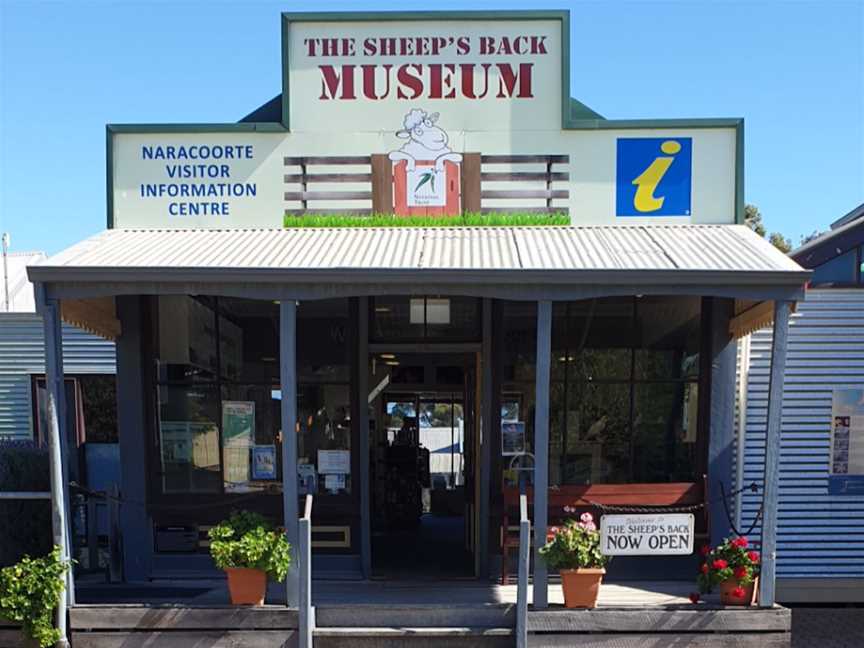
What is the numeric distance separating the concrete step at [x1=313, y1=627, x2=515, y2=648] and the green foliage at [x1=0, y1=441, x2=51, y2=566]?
2730 mm

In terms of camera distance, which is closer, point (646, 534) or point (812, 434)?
point (646, 534)

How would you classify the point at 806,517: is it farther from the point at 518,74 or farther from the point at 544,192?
the point at 518,74

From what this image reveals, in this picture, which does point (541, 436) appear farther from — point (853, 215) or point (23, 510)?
point (853, 215)

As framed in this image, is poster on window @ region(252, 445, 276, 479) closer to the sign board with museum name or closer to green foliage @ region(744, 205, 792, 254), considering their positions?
the sign board with museum name

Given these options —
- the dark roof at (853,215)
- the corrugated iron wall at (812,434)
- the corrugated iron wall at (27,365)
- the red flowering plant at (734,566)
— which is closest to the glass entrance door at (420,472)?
the red flowering plant at (734,566)

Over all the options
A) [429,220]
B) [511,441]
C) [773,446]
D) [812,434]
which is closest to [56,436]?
[429,220]

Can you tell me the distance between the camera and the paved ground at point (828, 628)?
6324mm

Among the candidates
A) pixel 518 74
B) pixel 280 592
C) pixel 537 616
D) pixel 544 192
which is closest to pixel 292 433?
pixel 280 592

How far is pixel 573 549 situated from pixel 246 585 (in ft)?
8.36

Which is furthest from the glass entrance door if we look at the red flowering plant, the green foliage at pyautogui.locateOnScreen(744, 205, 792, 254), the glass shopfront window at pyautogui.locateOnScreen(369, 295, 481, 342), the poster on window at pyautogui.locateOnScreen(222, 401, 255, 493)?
the green foliage at pyautogui.locateOnScreen(744, 205, 792, 254)

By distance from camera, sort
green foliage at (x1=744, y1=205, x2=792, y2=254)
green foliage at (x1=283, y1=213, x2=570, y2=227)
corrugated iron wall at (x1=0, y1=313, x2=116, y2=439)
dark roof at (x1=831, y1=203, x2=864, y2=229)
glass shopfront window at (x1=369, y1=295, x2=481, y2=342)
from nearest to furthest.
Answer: green foliage at (x1=283, y1=213, x2=570, y2=227)
glass shopfront window at (x1=369, y1=295, x2=481, y2=342)
corrugated iron wall at (x1=0, y1=313, x2=116, y2=439)
dark roof at (x1=831, y1=203, x2=864, y2=229)
green foliage at (x1=744, y1=205, x2=792, y2=254)

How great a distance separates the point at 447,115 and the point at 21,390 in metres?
5.73

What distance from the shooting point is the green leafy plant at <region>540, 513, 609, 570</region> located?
5.51 meters

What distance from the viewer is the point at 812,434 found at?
278 inches
